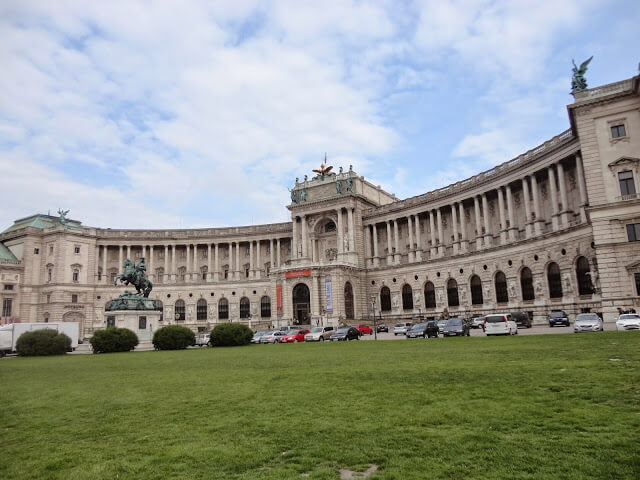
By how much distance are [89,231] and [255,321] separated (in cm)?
3765

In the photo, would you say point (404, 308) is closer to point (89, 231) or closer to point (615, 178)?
point (615, 178)

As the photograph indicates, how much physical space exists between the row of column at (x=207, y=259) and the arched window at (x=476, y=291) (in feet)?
135

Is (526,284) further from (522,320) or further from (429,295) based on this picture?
(429,295)

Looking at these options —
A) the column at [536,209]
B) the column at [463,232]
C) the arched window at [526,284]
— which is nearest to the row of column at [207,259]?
the column at [463,232]

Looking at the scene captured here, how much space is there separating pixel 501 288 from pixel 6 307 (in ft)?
274

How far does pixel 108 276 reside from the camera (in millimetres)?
98875

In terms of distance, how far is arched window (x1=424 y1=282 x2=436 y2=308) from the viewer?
249ft

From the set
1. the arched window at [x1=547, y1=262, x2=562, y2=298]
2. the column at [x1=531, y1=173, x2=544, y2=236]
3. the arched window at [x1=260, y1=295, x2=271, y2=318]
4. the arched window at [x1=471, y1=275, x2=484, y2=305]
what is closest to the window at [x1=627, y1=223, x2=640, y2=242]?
the arched window at [x1=547, y1=262, x2=562, y2=298]

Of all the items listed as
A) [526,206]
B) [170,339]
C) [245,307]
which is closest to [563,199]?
[526,206]

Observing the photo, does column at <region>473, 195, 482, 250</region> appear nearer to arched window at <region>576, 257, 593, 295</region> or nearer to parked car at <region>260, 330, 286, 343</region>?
arched window at <region>576, 257, 593, 295</region>

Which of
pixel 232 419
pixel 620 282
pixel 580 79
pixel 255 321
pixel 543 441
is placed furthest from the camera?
pixel 255 321

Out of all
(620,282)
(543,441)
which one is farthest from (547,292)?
(543,441)

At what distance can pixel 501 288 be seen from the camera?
6544 centimetres

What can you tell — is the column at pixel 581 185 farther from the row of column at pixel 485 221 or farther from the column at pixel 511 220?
the column at pixel 511 220
